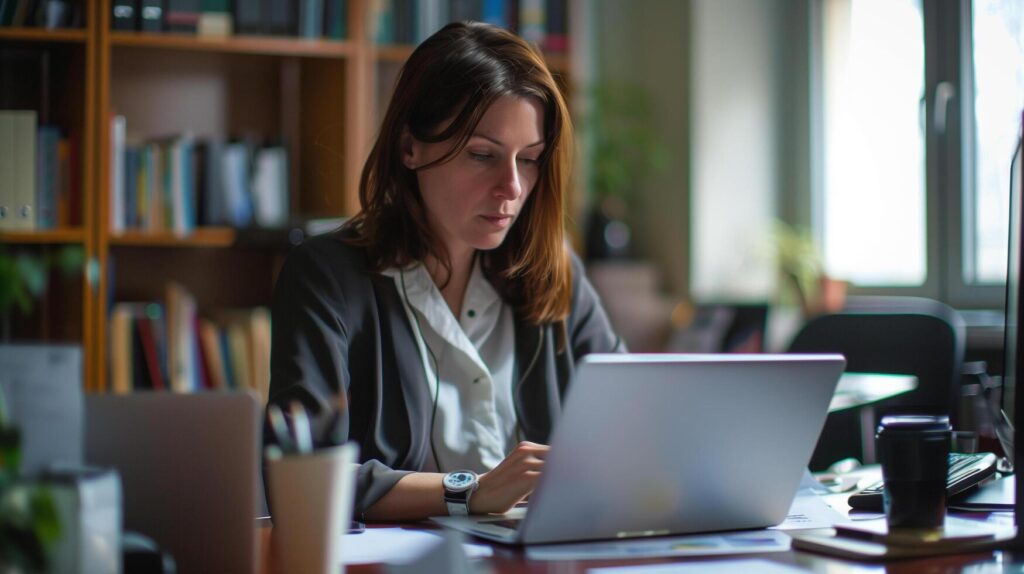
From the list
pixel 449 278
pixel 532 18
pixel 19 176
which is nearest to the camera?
pixel 449 278

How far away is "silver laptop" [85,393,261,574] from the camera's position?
0.81m

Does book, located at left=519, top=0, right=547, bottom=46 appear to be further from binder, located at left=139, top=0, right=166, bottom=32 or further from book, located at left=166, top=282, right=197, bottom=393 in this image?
book, located at left=166, top=282, right=197, bottom=393

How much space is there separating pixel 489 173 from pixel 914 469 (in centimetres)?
71

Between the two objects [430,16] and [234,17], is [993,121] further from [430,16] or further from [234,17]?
[234,17]

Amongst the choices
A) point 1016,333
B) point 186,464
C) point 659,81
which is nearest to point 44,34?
point 659,81

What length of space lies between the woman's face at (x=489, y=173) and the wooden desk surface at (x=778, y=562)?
602 millimetres

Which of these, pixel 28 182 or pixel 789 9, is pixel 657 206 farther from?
pixel 28 182

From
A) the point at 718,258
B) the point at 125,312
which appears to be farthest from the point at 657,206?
the point at 125,312

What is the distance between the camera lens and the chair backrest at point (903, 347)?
207cm

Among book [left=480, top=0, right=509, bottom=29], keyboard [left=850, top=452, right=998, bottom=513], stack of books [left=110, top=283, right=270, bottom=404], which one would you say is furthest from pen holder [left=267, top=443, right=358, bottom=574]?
book [left=480, top=0, right=509, bottom=29]

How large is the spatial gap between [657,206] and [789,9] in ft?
→ 2.94

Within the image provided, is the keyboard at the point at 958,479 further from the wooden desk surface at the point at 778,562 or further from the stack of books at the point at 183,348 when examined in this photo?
the stack of books at the point at 183,348

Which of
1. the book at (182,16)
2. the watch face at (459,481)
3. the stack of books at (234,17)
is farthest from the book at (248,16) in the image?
the watch face at (459,481)

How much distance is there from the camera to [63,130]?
3.00 m
